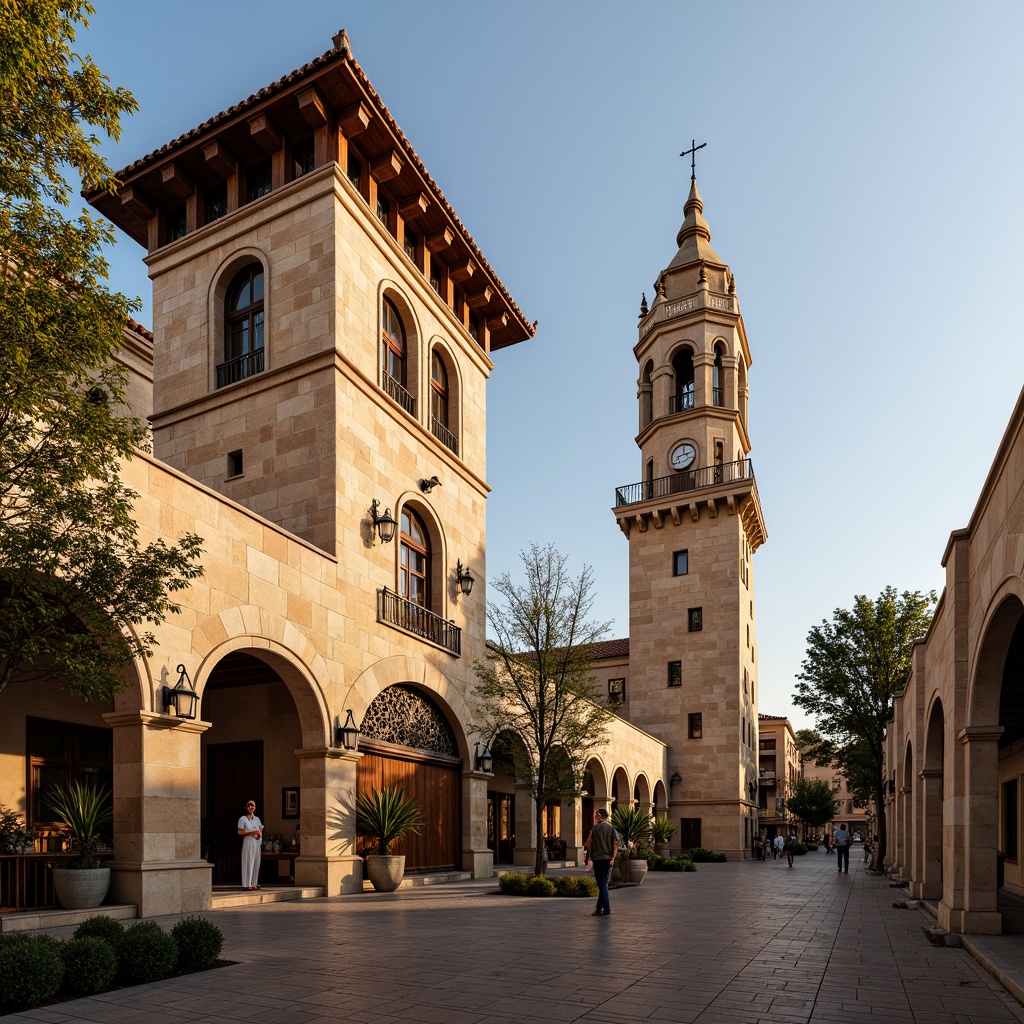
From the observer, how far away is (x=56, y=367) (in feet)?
25.1

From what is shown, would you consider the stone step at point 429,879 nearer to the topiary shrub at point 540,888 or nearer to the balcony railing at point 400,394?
the topiary shrub at point 540,888

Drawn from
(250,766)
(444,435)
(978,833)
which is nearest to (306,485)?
(250,766)

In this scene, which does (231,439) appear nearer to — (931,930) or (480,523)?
(480,523)

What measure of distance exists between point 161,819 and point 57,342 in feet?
24.1

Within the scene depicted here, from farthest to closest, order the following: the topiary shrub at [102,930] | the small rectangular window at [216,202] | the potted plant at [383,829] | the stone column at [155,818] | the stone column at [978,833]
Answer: the small rectangular window at [216,202], the potted plant at [383,829], the stone column at [155,818], the stone column at [978,833], the topiary shrub at [102,930]

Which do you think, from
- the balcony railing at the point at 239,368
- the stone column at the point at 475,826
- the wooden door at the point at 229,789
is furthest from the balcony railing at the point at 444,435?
the wooden door at the point at 229,789

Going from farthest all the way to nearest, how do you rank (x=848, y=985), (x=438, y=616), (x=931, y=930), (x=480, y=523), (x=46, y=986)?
1. (x=480, y=523)
2. (x=438, y=616)
3. (x=931, y=930)
4. (x=848, y=985)
5. (x=46, y=986)

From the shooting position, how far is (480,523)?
2453cm

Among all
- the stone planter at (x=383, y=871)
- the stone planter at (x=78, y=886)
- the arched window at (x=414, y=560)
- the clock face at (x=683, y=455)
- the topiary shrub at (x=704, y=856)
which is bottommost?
the topiary shrub at (x=704, y=856)

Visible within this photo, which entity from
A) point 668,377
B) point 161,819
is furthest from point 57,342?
point 668,377

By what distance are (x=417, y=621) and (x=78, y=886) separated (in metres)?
10.2

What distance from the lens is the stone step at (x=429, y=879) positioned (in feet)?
58.0

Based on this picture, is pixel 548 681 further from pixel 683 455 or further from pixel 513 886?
pixel 683 455

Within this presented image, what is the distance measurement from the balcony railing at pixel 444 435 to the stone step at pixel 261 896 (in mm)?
10997
